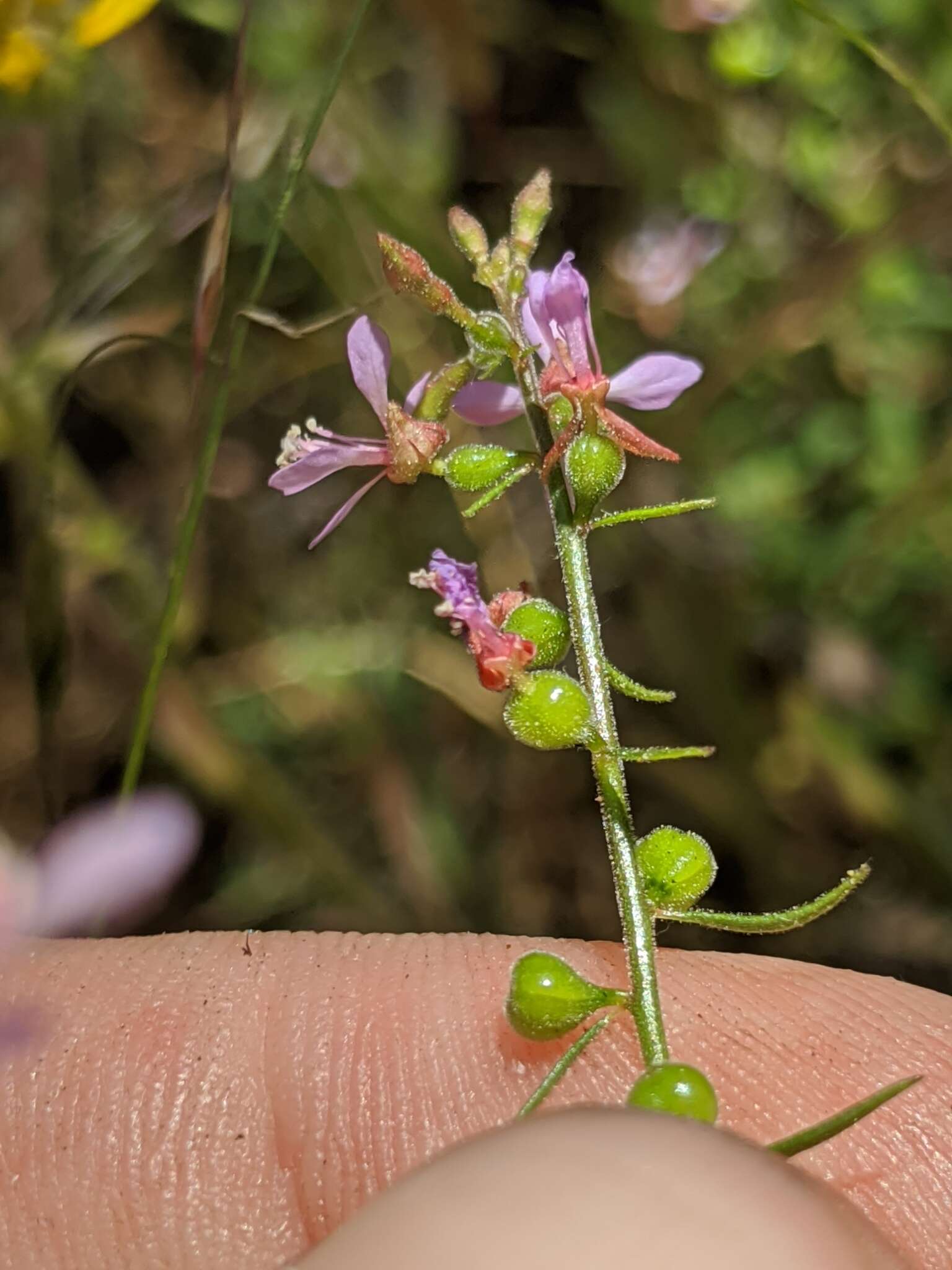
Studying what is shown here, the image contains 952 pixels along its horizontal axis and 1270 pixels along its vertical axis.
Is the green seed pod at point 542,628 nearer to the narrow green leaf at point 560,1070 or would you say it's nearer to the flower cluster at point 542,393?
the flower cluster at point 542,393

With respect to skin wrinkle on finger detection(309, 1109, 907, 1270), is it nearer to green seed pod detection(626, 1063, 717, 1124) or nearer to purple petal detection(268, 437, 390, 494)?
green seed pod detection(626, 1063, 717, 1124)

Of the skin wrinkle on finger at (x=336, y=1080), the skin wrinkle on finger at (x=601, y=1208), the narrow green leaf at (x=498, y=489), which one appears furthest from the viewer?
the skin wrinkle on finger at (x=336, y=1080)

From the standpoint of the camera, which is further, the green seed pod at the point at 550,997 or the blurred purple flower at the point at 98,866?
the blurred purple flower at the point at 98,866

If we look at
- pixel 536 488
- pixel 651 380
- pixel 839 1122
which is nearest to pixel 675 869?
pixel 839 1122

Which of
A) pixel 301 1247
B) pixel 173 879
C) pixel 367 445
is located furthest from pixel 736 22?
pixel 301 1247

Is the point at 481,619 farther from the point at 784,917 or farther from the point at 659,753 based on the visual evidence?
Answer: the point at 784,917

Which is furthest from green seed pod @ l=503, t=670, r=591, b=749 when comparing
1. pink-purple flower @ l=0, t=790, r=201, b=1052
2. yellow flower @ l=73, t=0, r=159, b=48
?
yellow flower @ l=73, t=0, r=159, b=48

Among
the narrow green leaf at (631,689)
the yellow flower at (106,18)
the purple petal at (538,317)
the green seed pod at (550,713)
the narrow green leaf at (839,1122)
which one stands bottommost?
the narrow green leaf at (839,1122)

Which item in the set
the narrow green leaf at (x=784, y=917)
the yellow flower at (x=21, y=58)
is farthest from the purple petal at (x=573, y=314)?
the yellow flower at (x=21, y=58)
